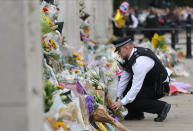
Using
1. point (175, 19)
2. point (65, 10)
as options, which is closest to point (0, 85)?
point (65, 10)

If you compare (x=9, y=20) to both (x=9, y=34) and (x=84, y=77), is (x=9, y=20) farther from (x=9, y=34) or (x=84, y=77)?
(x=84, y=77)

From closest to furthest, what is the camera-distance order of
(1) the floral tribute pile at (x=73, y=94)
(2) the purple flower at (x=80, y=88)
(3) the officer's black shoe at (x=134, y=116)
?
1. (1) the floral tribute pile at (x=73, y=94)
2. (2) the purple flower at (x=80, y=88)
3. (3) the officer's black shoe at (x=134, y=116)

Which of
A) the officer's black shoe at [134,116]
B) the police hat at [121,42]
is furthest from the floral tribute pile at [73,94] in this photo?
the police hat at [121,42]

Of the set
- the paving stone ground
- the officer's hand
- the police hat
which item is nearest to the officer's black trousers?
the paving stone ground

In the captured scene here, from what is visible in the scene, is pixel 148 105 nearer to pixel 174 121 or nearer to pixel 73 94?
pixel 174 121

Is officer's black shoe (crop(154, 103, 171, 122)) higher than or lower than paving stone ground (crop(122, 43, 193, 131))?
higher

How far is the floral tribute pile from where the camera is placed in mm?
4414

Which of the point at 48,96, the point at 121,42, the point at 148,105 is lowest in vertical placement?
the point at 148,105

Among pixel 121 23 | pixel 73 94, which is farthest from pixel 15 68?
pixel 121 23

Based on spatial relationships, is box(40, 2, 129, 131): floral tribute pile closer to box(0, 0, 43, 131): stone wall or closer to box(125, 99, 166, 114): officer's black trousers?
box(125, 99, 166, 114): officer's black trousers

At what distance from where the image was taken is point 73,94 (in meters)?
5.32

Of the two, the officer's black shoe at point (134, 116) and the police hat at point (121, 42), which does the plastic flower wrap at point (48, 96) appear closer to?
the police hat at point (121, 42)

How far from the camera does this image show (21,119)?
2820 mm

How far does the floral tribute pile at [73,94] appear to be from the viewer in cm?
441
